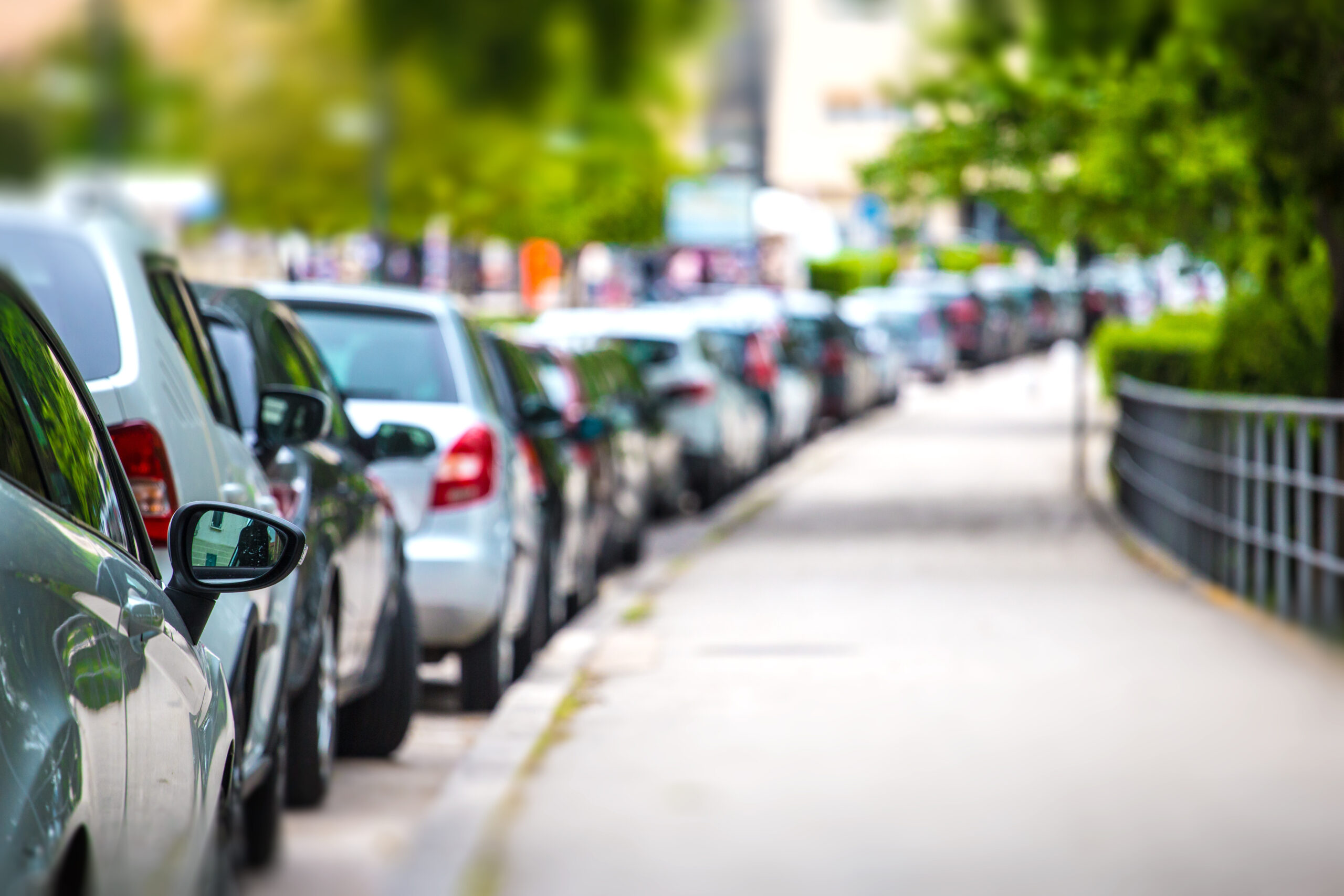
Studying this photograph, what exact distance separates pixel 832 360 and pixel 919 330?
39.0ft

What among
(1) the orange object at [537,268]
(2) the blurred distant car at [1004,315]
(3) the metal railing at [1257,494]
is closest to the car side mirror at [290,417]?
(3) the metal railing at [1257,494]

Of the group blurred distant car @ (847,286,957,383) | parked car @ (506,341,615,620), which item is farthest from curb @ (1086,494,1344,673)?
blurred distant car @ (847,286,957,383)

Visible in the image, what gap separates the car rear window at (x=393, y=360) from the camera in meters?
9.73

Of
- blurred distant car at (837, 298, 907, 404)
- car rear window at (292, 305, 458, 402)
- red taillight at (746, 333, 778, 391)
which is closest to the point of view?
car rear window at (292, 305, 458, 402)

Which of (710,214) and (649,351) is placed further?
(710,214)

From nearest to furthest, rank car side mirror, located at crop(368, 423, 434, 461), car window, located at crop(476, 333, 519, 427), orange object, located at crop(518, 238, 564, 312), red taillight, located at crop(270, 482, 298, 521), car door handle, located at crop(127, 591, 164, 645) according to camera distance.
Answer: car door handle, located at crop(127, 591, 164, 645), red taillight, located at crop(270, 482, 298, 521), car side mirror, located at crop(368, 423, 434, 461), car window, located at crop(476, 333, 519, 427), orange object, located at crop(518, 238, 564, 312)

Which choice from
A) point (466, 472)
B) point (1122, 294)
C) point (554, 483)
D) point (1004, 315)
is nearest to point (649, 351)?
point (554, 483)

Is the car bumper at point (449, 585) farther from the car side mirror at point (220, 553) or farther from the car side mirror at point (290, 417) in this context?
the car side mirror at point (220, 553)

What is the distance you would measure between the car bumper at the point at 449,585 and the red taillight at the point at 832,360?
22.1 m

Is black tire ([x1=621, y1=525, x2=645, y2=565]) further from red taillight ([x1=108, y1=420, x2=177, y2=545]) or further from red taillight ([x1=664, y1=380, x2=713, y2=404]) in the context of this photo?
red taillight ([x1=108, y1=420, x2=177, y2=545])

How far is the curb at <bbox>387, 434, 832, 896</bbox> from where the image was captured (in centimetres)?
667

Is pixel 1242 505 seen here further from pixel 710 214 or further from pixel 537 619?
pixel 710 214

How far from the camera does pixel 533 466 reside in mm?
10852

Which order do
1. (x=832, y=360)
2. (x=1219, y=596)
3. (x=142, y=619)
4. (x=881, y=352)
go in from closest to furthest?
(x=142, y=619)
(x=1219, y=596)
(x=832, y=360)
(x=881, y=352)
